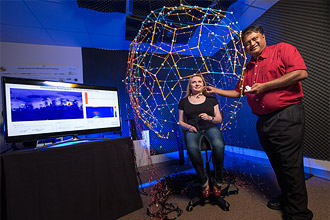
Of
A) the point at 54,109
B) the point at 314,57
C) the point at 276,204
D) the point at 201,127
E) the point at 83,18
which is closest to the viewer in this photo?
the point at 276,204

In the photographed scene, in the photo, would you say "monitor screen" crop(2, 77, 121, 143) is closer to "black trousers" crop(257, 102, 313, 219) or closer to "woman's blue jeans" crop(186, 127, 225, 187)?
"woman's blue jeans" crop(186, 127, 225, 187)

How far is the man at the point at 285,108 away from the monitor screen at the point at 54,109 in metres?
1.84

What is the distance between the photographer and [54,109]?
1729mm

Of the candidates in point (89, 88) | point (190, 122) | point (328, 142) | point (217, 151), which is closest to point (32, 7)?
point (89, 88)

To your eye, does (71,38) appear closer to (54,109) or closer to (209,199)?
(54,109)

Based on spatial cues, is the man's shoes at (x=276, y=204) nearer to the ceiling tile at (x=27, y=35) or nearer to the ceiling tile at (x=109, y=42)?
the ceiling tile at (x=109, y=42)

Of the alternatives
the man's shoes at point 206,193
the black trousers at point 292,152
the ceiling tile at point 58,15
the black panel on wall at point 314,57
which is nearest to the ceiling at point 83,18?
the ceiling tile at point 58,15

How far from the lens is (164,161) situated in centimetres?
386

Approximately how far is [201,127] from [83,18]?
2758mm

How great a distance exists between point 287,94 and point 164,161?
3106 millimetres

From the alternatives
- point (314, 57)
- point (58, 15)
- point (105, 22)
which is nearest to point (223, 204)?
point (314, 57)

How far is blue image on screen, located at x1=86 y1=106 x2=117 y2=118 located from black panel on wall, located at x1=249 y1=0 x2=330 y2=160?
10.2ft

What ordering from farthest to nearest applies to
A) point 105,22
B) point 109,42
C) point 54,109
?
point 109,42
point 105,22
point 54,109

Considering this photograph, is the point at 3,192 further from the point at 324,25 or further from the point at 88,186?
the point at 324,25
